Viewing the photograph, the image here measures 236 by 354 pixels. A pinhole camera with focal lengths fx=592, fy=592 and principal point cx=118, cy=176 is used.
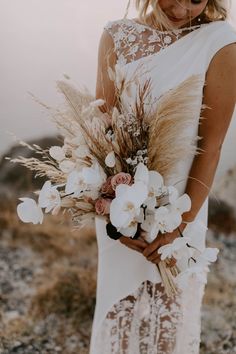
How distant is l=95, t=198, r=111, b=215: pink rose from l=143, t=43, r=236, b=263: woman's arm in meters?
0.20

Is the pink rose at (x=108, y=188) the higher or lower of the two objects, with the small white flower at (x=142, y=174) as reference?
lower

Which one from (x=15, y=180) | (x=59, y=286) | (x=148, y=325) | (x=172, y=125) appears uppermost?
(x=172, y=125)

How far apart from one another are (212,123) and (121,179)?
38 cm

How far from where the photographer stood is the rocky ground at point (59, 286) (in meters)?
3.16

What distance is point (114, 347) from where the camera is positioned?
1.84 meters

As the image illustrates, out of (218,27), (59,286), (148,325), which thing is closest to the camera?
(218,27)

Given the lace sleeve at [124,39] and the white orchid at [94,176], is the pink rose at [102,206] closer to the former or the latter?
the white orchid at [94,176]

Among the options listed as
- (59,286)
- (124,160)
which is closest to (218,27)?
(124,160)

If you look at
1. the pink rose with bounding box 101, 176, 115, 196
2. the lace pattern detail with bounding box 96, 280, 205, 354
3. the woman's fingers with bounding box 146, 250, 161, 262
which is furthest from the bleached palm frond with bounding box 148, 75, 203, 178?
the lace pattern detail with bounding box 96, 280, 205, 354

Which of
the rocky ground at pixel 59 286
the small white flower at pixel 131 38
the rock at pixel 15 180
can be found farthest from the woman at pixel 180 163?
the rock at pixel 15 180

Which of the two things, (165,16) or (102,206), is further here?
(165,16)

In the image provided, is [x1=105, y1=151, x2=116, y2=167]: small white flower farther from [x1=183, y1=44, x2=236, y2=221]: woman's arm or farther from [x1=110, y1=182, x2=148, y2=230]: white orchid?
[x1=183, y1=44, x2=236, y2=221]: woman's arm

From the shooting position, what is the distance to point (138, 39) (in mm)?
1819

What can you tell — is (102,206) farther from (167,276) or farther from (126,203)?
(167,276)
